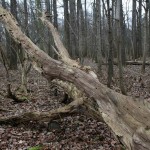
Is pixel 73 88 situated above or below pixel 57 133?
above

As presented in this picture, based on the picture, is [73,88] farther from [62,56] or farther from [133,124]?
[133,124]

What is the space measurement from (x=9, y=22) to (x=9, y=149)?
3917 mm

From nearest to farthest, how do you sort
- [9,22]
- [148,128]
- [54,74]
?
[148,128], [54,74], [9,22]

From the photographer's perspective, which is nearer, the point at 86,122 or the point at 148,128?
the point at 148,128

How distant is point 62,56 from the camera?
7.62m

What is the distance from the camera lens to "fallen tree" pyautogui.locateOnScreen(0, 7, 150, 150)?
450 cm

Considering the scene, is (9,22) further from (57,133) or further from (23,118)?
(57,133)

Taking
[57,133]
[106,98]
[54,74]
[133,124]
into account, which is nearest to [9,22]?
[54,74]

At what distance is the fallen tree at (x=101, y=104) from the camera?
4.50m

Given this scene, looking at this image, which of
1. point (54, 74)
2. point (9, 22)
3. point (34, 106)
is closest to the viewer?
point (54, 74)

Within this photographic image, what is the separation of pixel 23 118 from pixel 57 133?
0.94 m

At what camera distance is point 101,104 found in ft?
17.2

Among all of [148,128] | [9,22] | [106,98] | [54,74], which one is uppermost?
[9,22]

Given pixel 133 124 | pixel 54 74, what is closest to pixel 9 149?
pixel 54 74
